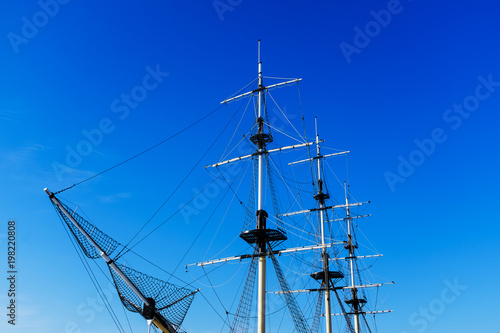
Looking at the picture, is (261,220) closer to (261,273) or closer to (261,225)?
(261,225)

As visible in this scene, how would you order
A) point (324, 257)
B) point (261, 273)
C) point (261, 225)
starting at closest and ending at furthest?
1. point (261, 273)
2. point (261, 225)
3. point (324, 257)

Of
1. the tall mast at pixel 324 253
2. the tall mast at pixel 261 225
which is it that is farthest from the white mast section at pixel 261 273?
the tall mast at pixel 324 253

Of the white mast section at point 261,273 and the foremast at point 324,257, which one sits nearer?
the white mast section at point 261,273

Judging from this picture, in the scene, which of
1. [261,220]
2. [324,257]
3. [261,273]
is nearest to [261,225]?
[261,220]

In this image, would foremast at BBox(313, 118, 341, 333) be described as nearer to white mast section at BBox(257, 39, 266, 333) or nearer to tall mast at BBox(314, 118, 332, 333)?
tall mast at BBox(314, 118, 332, 333)

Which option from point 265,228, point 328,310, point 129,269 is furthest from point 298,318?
point 129,269

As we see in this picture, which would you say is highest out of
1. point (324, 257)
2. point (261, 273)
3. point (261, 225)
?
point (324, 257)

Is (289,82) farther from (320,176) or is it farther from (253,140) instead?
(320,176)

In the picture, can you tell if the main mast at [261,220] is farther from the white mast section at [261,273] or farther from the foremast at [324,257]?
the foremast at [324,257]

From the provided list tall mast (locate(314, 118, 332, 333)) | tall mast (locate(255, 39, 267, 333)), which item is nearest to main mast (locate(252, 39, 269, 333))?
tall mast (locate(255, 39, 267, 333))

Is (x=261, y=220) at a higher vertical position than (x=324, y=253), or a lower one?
lower

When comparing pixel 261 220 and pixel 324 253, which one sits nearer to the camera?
pixel 261 220

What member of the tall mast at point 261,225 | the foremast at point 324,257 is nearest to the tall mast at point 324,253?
the foremast at point 324,257

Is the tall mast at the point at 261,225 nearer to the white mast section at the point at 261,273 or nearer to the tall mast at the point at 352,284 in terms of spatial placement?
the white mast section at the point at 261,273
